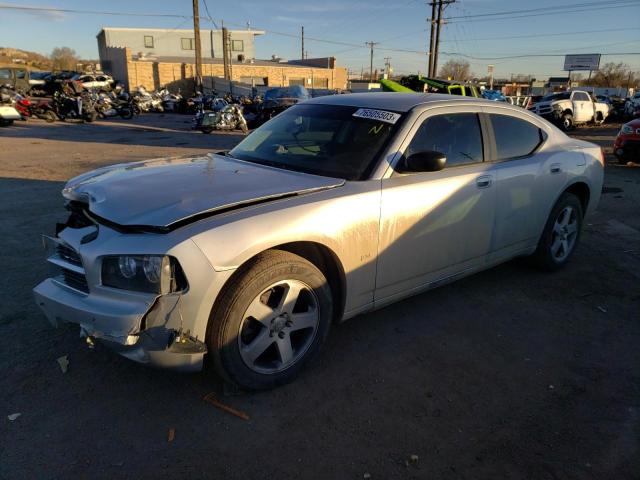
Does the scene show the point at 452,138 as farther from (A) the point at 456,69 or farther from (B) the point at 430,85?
(A) the point at 456,69

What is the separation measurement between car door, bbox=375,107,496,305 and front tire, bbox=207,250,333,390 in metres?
0.54

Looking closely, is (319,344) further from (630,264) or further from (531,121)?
(630,264)

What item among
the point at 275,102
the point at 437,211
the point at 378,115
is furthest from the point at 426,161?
the point at 275,102

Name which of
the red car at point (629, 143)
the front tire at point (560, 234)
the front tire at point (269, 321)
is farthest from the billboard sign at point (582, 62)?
the front tire at point (269, 321)

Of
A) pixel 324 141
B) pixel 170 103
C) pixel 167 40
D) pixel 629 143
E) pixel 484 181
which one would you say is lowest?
pixel 629 143

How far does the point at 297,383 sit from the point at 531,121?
3.23 meters

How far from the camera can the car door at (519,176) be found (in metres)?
3.98

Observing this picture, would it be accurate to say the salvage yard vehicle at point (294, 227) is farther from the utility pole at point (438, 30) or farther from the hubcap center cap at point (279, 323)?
the utility pole at point (438, 30)

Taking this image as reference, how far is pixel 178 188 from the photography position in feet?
9.41

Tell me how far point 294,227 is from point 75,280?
124 centimetres

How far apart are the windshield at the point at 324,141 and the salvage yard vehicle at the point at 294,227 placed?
2 centimetres

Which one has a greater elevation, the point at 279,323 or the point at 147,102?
the point at 147,102

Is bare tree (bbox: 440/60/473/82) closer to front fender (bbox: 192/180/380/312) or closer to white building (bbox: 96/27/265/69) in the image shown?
white building (bbox: 96/27/265/69)

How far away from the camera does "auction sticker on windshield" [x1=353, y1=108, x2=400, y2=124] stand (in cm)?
346
